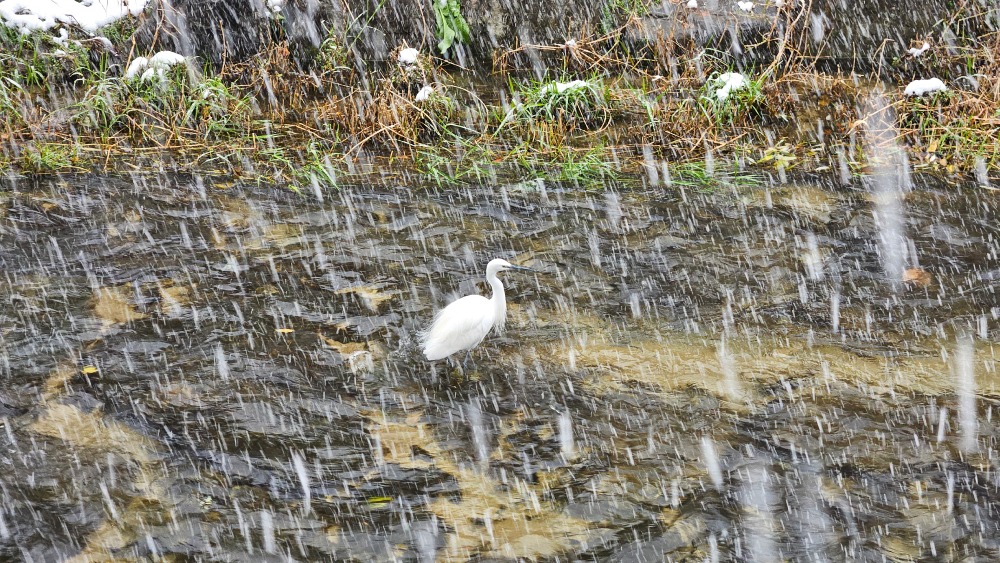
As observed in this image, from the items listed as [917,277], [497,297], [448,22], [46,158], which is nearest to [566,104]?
[448,22]

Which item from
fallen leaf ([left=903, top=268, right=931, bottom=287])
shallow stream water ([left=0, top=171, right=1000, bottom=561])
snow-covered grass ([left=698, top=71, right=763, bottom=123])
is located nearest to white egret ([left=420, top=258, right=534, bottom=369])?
shallow stream water ([left=0, top=171, right=1000, bottom=561])

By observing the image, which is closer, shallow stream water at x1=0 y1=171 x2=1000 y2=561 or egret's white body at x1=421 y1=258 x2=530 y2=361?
shallow stream water at x1=0 y1=171 x2=1000 y2=561

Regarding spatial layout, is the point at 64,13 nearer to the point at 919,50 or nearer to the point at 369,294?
the point at 369,294

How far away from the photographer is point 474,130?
25.8ft

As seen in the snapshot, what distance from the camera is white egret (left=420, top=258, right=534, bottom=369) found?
4516 millimetres

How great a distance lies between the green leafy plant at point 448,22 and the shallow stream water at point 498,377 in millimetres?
2642

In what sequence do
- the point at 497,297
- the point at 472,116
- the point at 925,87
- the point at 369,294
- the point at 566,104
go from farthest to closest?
the point at 472,116
the point at 566,104
the point at 925,87
the point at 369,294
the point at 497,297

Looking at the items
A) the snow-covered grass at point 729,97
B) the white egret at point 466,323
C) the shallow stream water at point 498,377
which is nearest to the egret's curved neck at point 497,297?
the white egret at point 466,323

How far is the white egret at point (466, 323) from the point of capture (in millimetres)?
4516

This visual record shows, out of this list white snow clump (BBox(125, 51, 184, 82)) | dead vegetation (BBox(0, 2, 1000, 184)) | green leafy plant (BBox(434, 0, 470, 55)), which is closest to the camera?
dead vegetation (BBox(0, 2, 1000, 184))

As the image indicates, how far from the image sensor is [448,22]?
889 centimetres

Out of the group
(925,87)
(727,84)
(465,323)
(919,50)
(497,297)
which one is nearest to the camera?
(465,323)

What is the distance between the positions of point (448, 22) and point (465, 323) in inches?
213

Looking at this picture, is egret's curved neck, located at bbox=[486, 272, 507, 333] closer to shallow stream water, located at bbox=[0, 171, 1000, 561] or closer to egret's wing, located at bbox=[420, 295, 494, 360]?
egret's wing, located at bbox=[420, 295, 494, 360]
